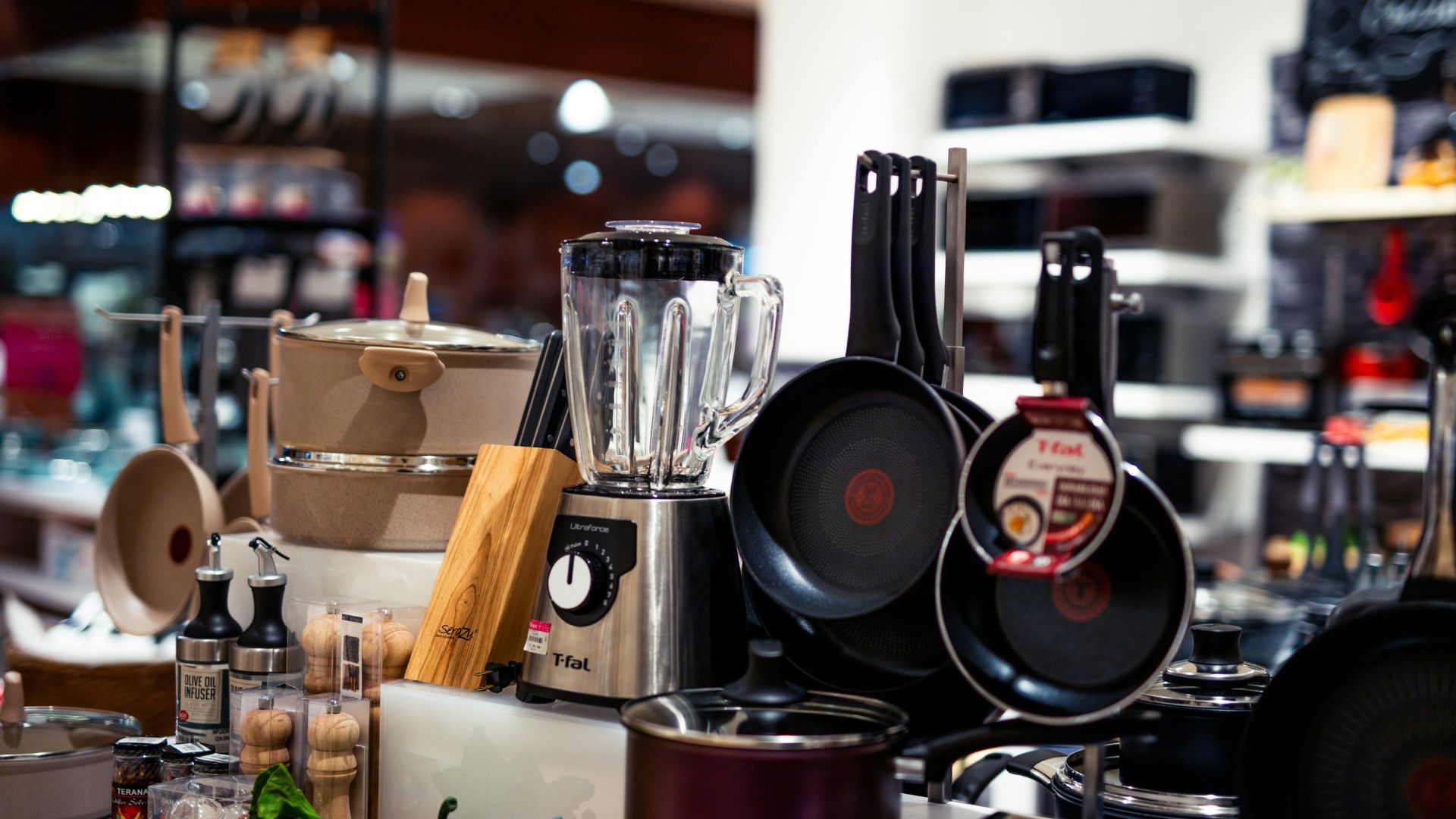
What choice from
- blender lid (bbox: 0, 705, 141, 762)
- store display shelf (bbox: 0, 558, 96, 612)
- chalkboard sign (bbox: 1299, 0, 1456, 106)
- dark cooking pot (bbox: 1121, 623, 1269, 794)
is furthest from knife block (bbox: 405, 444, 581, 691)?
chalkboard sign (bbox: 1299, 0, 1456, 106)

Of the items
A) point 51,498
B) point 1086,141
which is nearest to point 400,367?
point 51,498

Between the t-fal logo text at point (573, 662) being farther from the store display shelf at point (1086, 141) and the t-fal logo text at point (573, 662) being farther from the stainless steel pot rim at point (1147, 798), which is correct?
the store display shelf at point (1086, 141)

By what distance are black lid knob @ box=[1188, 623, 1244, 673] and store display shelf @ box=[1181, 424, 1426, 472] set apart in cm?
286

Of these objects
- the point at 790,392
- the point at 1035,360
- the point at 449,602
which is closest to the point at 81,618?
the point at 449,602

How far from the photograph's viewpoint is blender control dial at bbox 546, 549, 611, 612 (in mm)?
1074

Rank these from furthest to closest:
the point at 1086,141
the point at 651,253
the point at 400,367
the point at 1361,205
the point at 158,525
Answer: the point at 1086,141, the point at 1361,205, the point at 158,525, the point at 400,367, the point at 651,253

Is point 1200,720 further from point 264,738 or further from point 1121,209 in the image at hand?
point 1121,209

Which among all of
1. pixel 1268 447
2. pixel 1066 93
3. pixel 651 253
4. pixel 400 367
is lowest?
pixel 1268 447

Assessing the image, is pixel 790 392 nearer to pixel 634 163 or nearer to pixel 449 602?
pixel 449 602

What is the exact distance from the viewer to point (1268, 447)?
4.04m

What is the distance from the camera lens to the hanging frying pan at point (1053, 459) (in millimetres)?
875

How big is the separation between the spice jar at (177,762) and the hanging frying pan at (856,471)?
19.9 inches

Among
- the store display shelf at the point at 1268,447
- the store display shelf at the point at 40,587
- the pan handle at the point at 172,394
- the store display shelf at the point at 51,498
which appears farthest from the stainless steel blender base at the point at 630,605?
the store display shelf at the point at 1268,447

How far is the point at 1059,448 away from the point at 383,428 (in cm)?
75
